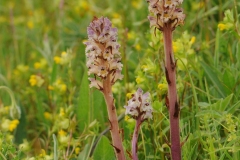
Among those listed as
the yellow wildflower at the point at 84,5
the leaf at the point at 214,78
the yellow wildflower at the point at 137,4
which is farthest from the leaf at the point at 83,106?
the yellow wildflower at the point at 84,5

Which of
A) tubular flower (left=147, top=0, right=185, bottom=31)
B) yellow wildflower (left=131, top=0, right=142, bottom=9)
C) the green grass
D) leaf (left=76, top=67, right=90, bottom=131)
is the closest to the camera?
tubular flower (left=147, top=0, right=185, bottom=31)

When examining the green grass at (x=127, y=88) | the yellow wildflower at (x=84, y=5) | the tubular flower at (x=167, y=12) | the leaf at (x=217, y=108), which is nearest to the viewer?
the tubular flower at (x=167, y=12)

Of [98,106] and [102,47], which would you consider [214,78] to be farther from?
[102,47]

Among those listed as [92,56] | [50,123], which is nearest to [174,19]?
[92,56]

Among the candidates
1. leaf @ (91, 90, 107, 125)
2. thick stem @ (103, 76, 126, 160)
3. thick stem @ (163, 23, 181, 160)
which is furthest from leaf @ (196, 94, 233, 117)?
leaf @ (91, 90, 107, 125)

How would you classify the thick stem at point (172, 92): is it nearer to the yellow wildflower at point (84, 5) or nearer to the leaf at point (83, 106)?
the leaf at point (83, 106)

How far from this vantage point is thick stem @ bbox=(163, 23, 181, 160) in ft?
5.55

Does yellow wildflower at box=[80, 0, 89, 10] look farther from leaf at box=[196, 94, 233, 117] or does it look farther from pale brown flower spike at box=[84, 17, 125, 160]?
pale brown flower spike at box=[84, 17, 125, 160]

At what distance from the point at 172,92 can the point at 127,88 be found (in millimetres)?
910

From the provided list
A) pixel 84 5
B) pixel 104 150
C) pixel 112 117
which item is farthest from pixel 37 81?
pixel 112 117

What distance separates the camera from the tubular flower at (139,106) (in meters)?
1.76

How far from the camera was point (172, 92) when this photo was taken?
173cm

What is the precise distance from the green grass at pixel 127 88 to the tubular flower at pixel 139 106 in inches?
8.8

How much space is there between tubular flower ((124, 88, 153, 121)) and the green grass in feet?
0.73
